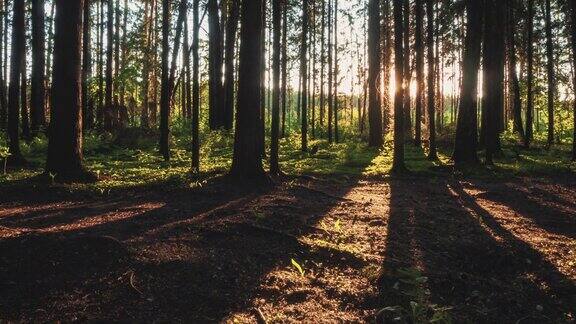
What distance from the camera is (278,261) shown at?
18.6ft

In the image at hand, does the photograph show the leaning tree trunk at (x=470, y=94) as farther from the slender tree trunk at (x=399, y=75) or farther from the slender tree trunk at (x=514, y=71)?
the slender tree trunk at (x=514, y=71)

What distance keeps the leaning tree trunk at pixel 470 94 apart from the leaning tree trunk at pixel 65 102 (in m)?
12.2

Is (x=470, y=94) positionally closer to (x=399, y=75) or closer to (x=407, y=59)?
(x=399, y=75)

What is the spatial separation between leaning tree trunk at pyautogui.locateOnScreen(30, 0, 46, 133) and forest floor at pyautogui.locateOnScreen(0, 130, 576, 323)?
31.9 ft

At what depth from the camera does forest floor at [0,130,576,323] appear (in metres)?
4.40

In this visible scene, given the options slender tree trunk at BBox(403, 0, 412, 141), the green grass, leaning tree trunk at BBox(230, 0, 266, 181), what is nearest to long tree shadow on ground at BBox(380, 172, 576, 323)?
leaning tree trunk at BBox(230, 0, 266, 181)

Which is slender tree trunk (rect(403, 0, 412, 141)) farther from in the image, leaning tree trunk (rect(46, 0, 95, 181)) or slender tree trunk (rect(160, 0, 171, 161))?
leaning tree trunk (rect(46, 0, 95, 181))

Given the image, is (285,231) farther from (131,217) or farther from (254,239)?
(131,217)

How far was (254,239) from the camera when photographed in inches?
255

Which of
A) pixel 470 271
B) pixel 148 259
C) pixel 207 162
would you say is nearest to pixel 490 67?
pixel 207 162

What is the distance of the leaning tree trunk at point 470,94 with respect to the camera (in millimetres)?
15555

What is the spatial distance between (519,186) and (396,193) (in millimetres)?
3916

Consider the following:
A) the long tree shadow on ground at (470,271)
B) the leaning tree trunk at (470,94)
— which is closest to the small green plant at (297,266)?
the long tree shadow on ground at (470,271)

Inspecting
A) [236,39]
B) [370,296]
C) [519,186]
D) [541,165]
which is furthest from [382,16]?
[370,296]
